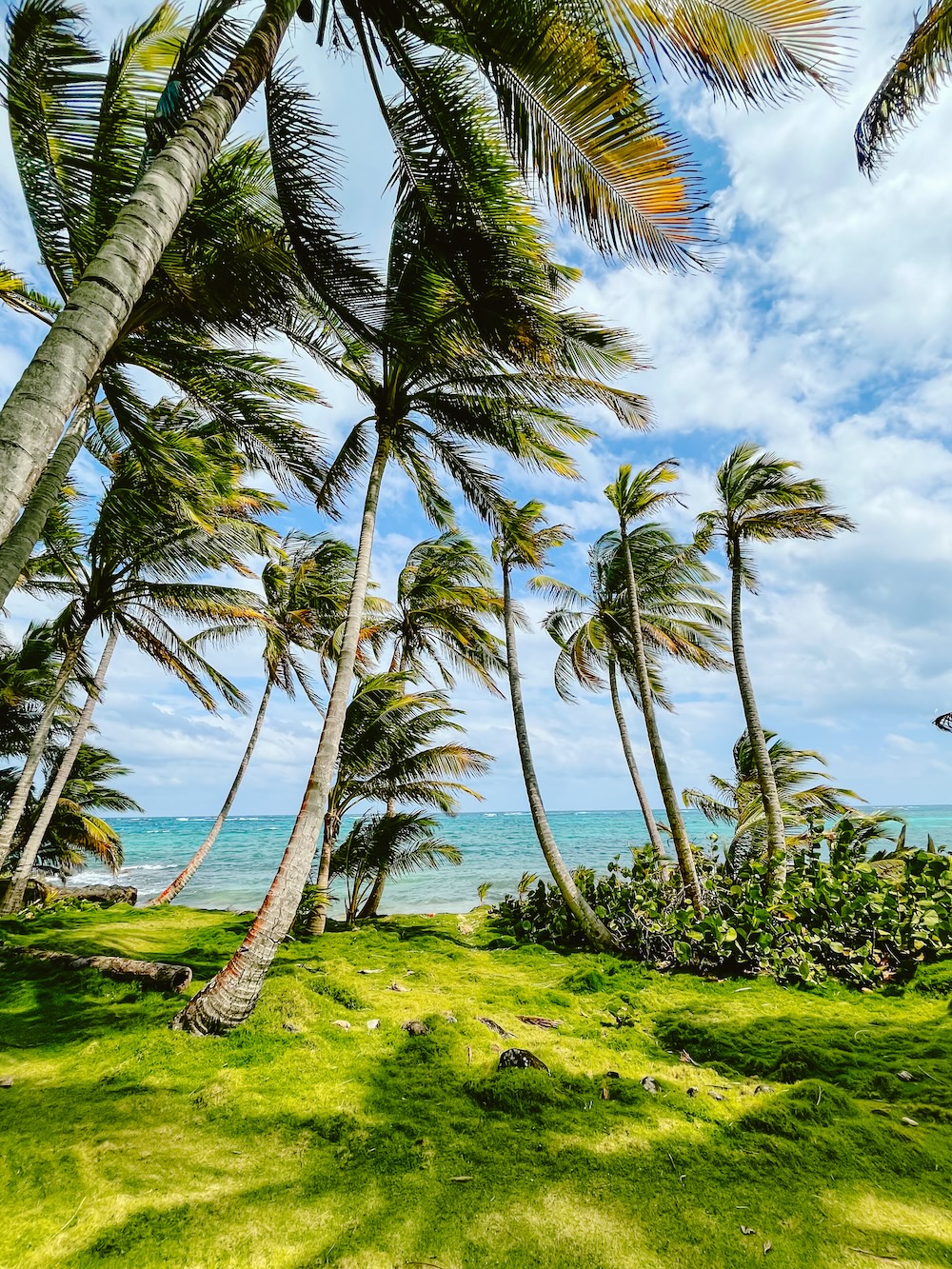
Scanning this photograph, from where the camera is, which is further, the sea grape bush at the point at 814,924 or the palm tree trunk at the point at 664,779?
the palm tree trunk at the point at 664,779

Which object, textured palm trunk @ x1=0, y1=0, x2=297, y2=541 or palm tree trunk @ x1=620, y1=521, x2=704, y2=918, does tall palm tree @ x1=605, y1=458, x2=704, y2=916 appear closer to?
palm tree trunk @ x1=620, y1=521, x2=704, y2=918

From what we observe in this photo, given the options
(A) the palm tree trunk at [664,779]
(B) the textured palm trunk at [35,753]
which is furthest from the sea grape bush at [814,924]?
(B) the textured palm trunk at [35,753]

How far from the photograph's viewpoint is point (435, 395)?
314 inches

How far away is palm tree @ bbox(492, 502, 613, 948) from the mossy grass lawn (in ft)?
10.6

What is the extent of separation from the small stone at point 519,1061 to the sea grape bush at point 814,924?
4279mm

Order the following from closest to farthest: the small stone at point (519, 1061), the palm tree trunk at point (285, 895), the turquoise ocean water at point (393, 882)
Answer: the small stone at point (519, 1061)
the palm tree trunk at point (285, 895)
the turquoise ocean water at point (393, 882)

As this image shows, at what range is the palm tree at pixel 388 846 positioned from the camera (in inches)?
449

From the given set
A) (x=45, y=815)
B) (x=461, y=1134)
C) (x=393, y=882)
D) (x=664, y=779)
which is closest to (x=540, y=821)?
(x=664, y=779)

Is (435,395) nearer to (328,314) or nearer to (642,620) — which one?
(328,314)

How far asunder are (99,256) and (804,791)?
18.3 metres

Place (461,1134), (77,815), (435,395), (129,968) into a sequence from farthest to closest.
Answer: (77,815)
(435,395)
(129,968)
(461,1134)

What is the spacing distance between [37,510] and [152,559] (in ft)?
18.2

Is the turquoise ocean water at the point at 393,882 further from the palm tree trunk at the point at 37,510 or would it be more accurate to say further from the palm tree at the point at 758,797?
the palm tree trunk at the point at 37,510

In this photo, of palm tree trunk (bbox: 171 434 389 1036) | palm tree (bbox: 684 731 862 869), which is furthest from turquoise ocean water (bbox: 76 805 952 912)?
palm tree trunk (bbox: 171 434 389 1036)
